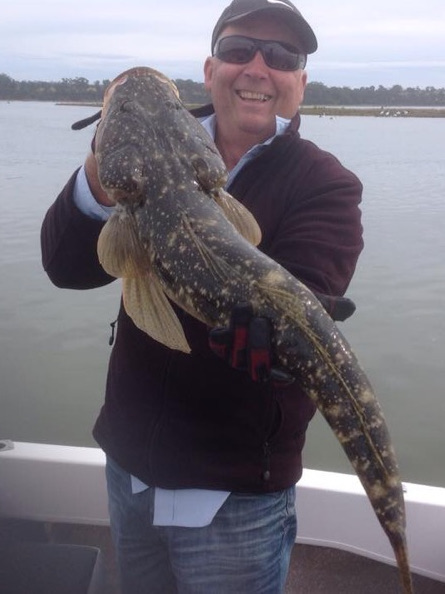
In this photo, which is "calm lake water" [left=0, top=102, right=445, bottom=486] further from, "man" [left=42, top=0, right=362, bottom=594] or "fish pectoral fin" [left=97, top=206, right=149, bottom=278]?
"fish pectoral fin" [left=97, top=206, right=149, bottom=278]

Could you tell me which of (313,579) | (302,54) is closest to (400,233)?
(313,579)

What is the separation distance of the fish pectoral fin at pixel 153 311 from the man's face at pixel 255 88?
0.76 meters

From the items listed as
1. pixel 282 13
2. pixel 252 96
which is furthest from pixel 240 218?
pixel 282 13

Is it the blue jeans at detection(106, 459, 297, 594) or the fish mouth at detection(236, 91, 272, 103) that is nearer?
the blue jeans at detection(106, 459, 297, 594)

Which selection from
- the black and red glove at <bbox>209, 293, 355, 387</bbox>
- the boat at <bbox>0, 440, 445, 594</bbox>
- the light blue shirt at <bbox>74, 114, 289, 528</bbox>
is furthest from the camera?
the boat at <bbox>0, 440, 445, 594</bbox>

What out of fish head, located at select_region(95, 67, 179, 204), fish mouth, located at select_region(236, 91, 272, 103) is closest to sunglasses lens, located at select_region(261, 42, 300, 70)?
fish mouth, located at select_region(236, 91, 272, 103)

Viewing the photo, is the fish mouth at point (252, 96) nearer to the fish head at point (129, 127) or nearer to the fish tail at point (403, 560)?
the fish head at point (129, 127)

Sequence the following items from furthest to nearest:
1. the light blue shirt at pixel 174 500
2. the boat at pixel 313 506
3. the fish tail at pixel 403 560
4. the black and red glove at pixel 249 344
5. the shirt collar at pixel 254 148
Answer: the boat at pixel 313 506, the shirt collar at pixel 254 148, the light blue shirt at pixel 174 500, the fish tail at pixel 403 560, the black and red glove at pixel 249 344

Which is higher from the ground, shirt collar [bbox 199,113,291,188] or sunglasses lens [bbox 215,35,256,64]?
sunglasses lens [bbox 215,35,256,64]

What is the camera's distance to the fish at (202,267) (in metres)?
1.94

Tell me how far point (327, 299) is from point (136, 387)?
2.61ft

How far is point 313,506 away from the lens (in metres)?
3.76

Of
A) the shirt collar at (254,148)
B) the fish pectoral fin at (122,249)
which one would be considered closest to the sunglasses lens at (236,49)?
the shirt collar at (254,148)

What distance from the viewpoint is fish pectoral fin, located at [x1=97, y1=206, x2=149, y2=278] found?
211 centimetres
